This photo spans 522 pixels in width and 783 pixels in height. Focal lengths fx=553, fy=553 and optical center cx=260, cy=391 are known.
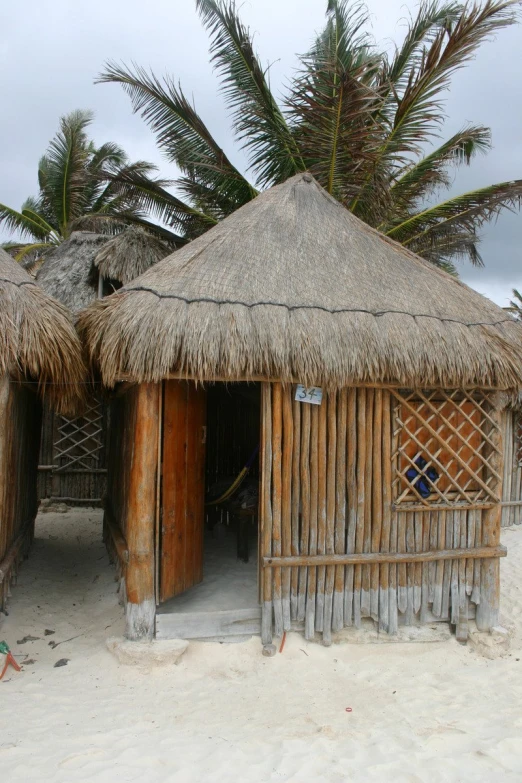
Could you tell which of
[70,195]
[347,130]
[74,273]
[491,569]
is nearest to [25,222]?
[70,195]

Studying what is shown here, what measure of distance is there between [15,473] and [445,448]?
12.5 feet

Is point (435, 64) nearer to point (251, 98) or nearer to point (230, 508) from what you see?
point (251, 98)

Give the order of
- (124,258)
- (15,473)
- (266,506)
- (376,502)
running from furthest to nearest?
(124,258)
(15,473)
(376,502)
(266,506)

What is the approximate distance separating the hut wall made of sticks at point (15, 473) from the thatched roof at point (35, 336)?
0.26m

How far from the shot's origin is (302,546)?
4.32 metres

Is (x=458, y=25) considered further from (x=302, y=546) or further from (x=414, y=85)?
(x=302, y=546)

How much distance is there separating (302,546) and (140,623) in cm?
133

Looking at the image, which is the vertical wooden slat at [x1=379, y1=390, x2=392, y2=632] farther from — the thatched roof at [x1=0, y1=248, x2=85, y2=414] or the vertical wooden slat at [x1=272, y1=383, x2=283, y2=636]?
the thatched roof at [x1=0, y1=248, x2=85, y2=414]

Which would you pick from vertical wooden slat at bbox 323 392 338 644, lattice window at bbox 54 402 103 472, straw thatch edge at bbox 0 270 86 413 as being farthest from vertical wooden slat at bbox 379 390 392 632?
lattice window at bbox 54 402 103 472

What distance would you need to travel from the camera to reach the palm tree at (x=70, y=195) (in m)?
13.2

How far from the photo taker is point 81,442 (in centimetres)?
965

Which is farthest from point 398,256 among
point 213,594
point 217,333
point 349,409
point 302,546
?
point 213,594

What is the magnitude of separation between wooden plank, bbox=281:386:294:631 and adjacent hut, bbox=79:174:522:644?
0.02m

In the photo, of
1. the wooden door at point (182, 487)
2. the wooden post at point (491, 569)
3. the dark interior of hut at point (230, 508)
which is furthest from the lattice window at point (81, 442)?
Answer: the wooden post at point (491, 569)
